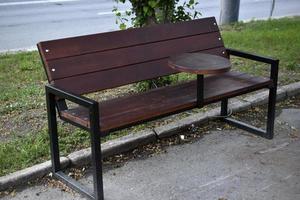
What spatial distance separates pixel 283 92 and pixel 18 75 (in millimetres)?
3152

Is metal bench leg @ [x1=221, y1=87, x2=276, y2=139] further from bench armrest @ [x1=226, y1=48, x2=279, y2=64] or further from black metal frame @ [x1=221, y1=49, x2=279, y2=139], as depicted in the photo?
bench armrest @ [x1=226, y1=48, x2=279, y2=64]

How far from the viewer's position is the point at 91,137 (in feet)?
10.9

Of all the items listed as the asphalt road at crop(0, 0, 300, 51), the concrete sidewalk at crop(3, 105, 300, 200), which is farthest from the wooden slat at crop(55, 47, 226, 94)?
the asphalt road at crop(0, 0, 300, 51)

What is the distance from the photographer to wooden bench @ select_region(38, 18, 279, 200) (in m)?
3.53

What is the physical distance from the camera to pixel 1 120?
16.0ft

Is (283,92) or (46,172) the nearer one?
(46,172)

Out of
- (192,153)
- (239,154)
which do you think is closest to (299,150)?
(239,154)

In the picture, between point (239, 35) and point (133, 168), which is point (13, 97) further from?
point (239, 35)

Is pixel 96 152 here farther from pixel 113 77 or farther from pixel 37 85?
pixel 37 85

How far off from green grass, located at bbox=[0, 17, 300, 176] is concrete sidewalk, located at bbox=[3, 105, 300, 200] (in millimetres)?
444

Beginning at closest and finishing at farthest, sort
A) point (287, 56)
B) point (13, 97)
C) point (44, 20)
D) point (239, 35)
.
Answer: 1. point (13, 97)
2. point (287, 56)
3. point (239, 35)
4. point (44, 20)

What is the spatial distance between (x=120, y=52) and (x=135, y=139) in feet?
2.42

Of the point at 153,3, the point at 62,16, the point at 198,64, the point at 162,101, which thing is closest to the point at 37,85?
the point at 153,3

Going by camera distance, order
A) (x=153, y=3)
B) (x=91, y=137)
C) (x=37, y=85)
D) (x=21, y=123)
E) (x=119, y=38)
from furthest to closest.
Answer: (x=37, y=85)
(x=153, y=3)
(x=21, y=123)
(x=119, y=38)
(x=91, y=137)
